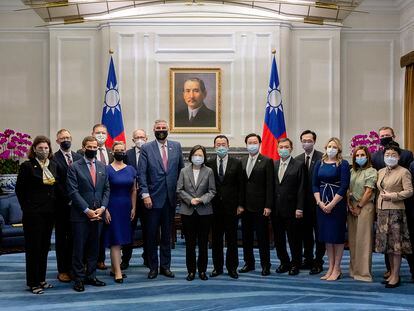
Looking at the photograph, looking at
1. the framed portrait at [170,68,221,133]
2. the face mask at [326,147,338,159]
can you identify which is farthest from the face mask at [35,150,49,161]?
the framed portrait at [170,68,221,133]

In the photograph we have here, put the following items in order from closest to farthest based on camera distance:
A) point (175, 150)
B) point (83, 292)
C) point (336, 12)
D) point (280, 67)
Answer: point (83, 292), point (175, 150), point (336, 12), point (280, 67)

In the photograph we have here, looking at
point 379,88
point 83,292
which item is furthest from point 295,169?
point 379,88

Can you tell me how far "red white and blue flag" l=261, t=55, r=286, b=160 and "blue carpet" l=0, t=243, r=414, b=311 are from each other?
4037 mm

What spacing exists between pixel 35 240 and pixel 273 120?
578cm

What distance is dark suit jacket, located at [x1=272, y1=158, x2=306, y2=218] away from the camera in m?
6.88

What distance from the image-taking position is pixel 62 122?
11828mm

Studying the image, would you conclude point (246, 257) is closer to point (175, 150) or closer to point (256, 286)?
point (256, 286)

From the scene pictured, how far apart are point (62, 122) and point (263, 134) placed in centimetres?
373

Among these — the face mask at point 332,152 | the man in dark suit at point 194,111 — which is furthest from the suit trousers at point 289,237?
the man in dark suit at point 194,111

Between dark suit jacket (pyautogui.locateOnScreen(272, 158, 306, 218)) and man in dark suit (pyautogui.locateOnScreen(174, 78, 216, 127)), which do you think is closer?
dark suit jacket (pyautogui.locateOnScreen(272, 158, 306, 218))

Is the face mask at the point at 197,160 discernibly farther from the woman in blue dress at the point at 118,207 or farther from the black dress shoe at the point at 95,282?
the black dress shoe at the point at 95,282

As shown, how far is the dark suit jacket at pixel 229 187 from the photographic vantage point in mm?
6730

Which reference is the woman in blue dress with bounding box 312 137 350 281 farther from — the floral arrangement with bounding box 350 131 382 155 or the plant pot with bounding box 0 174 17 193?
the plant pot with bounding box 0 174 17 193

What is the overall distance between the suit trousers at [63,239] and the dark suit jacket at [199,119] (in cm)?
540
